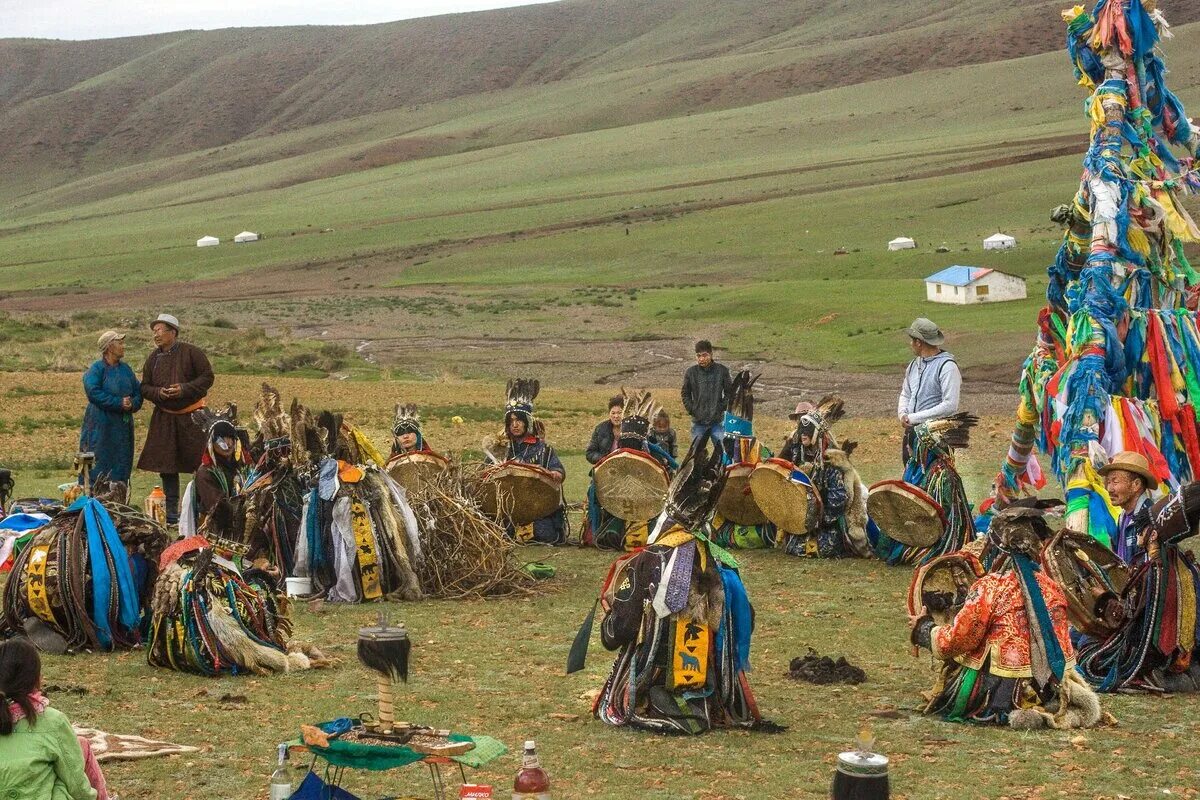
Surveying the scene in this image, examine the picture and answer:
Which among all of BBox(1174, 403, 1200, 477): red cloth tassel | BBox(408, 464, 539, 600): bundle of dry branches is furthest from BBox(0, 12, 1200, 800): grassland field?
BBox(1174, 403, 1200, 477): red cloth tassel

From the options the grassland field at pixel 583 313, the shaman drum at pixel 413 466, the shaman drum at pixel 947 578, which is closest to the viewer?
the grassland field at pixel 583 313

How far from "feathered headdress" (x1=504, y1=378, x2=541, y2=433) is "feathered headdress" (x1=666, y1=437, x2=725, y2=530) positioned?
6843mm

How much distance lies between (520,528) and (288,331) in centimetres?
3537

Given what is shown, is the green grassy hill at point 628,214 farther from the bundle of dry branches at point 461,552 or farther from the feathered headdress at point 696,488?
the feathered headdress at point 696,488

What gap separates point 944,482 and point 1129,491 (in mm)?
4251

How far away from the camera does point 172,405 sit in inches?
612

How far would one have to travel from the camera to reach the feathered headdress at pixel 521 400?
1580 centimetres

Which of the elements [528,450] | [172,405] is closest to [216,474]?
[172,405]

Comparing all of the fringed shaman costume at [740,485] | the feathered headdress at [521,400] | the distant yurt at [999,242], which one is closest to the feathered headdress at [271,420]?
the feathered headdress at [521,400]

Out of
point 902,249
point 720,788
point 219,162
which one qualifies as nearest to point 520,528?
point 720,788

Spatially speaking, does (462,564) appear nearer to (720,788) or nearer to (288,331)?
(720,788)

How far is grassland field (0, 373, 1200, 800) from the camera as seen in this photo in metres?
7.95

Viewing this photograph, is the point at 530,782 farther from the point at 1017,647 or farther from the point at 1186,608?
the point at 1186,608

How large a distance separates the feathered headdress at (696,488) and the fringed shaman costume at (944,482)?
18.7 ft
